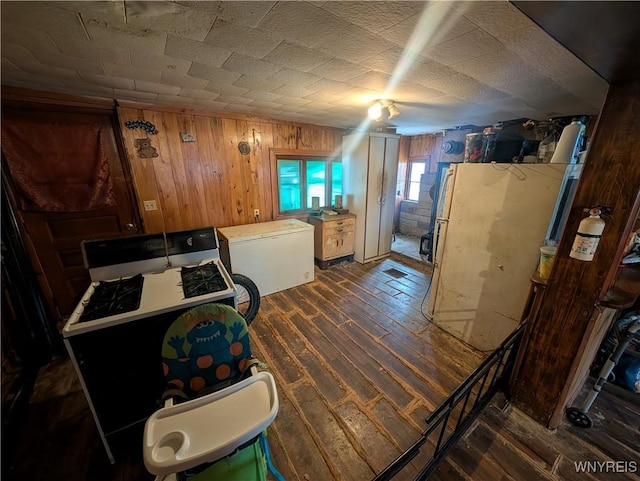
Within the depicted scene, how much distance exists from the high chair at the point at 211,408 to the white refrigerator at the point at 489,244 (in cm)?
206

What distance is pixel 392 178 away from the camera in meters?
4.15

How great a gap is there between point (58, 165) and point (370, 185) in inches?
147

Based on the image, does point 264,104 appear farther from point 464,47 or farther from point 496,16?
point 496,16

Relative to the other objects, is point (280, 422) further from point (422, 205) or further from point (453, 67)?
point (422, 205)

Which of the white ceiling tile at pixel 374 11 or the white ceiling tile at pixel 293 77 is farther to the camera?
the white ceiling tile at pixel 293 77

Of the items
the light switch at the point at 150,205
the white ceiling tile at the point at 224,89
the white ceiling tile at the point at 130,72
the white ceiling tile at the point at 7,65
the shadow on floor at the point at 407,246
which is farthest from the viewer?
the shadow on floor at the point at 407,246

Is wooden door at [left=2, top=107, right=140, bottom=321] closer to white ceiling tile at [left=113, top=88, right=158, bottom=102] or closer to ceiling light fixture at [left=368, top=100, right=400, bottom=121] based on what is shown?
white ceiling tile at [left=113, top=88, right=158, bottom=102]

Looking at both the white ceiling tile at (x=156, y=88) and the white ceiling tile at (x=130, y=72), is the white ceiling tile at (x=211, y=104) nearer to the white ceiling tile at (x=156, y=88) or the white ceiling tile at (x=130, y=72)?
the white ceiling tile at (x=156, y=88)

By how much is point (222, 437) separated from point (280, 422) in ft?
2.93

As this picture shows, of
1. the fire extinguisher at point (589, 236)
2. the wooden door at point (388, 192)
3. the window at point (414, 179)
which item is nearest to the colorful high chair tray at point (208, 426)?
the fire extinguisher at point (589, 236)

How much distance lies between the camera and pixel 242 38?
125 centimetres

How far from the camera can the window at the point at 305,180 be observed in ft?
12.5

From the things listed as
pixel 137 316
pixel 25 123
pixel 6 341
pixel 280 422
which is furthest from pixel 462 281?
pixel 25 123

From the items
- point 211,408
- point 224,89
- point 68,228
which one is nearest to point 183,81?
point 224,89
